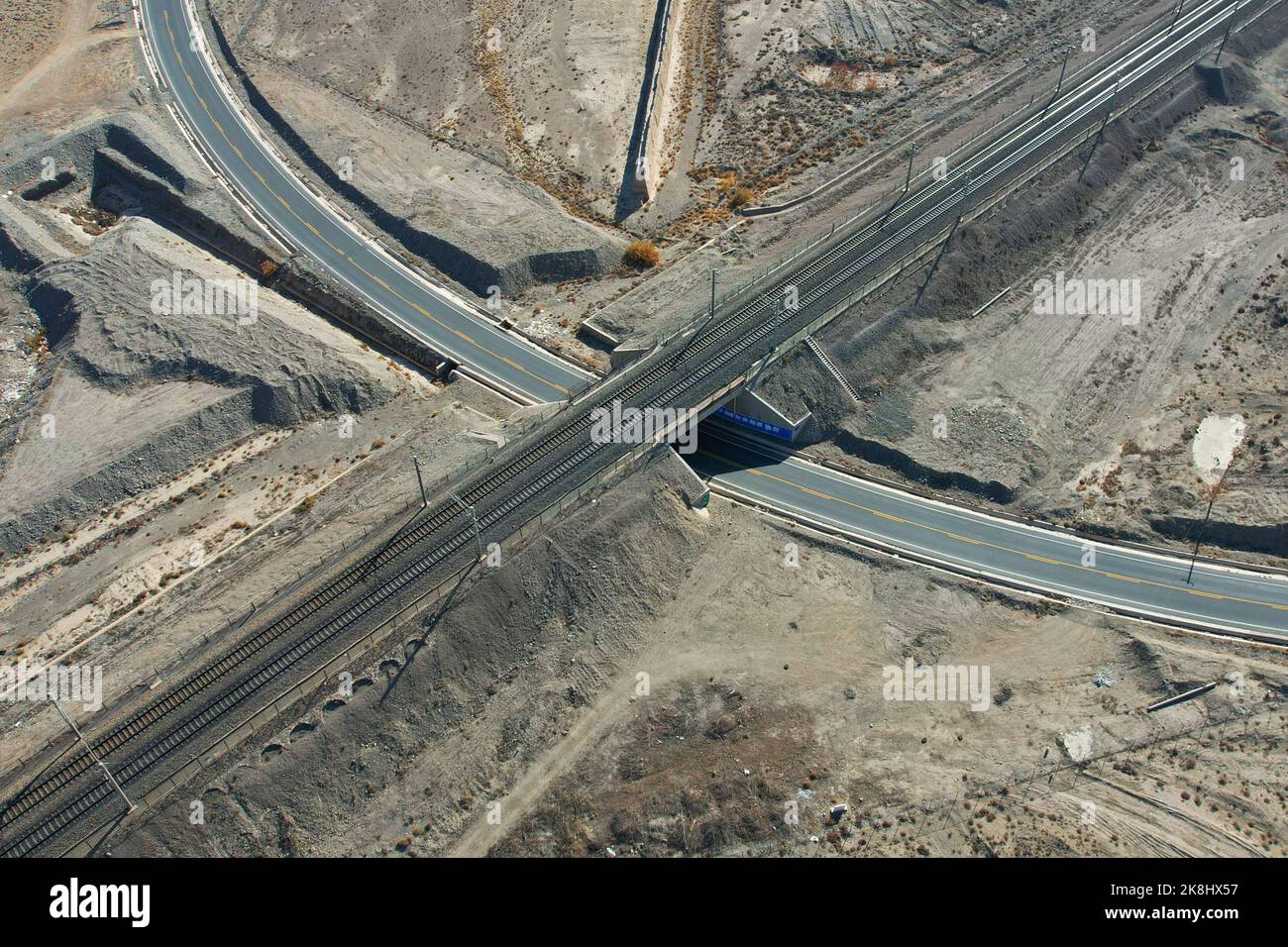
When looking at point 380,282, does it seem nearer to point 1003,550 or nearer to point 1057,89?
point 1003,550

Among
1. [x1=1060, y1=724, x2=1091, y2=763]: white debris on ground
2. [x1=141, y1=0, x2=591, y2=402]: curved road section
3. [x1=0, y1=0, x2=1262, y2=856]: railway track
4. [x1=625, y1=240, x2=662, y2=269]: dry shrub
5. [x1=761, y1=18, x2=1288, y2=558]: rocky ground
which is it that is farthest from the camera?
[x1=625, y1=240, x2=662, y2=269]: dry shrub

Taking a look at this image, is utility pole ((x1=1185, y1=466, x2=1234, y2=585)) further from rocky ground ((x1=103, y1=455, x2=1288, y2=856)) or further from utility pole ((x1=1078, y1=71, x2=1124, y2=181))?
utility pole ((x1=1078, y1=71, x2=1124, y2=181))

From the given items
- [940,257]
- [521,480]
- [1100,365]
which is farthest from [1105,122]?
[521,480]

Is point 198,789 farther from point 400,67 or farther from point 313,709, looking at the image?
point 400,67

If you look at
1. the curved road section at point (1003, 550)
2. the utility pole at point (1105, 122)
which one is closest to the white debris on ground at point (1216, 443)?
the curved road section at point (1003, 550)

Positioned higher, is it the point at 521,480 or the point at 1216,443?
the point at 521,480

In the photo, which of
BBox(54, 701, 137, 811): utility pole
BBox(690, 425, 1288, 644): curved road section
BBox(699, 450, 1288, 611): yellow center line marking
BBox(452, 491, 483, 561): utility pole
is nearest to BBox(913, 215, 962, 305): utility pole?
BBox(690, 425, 1288, 644): curved road section
